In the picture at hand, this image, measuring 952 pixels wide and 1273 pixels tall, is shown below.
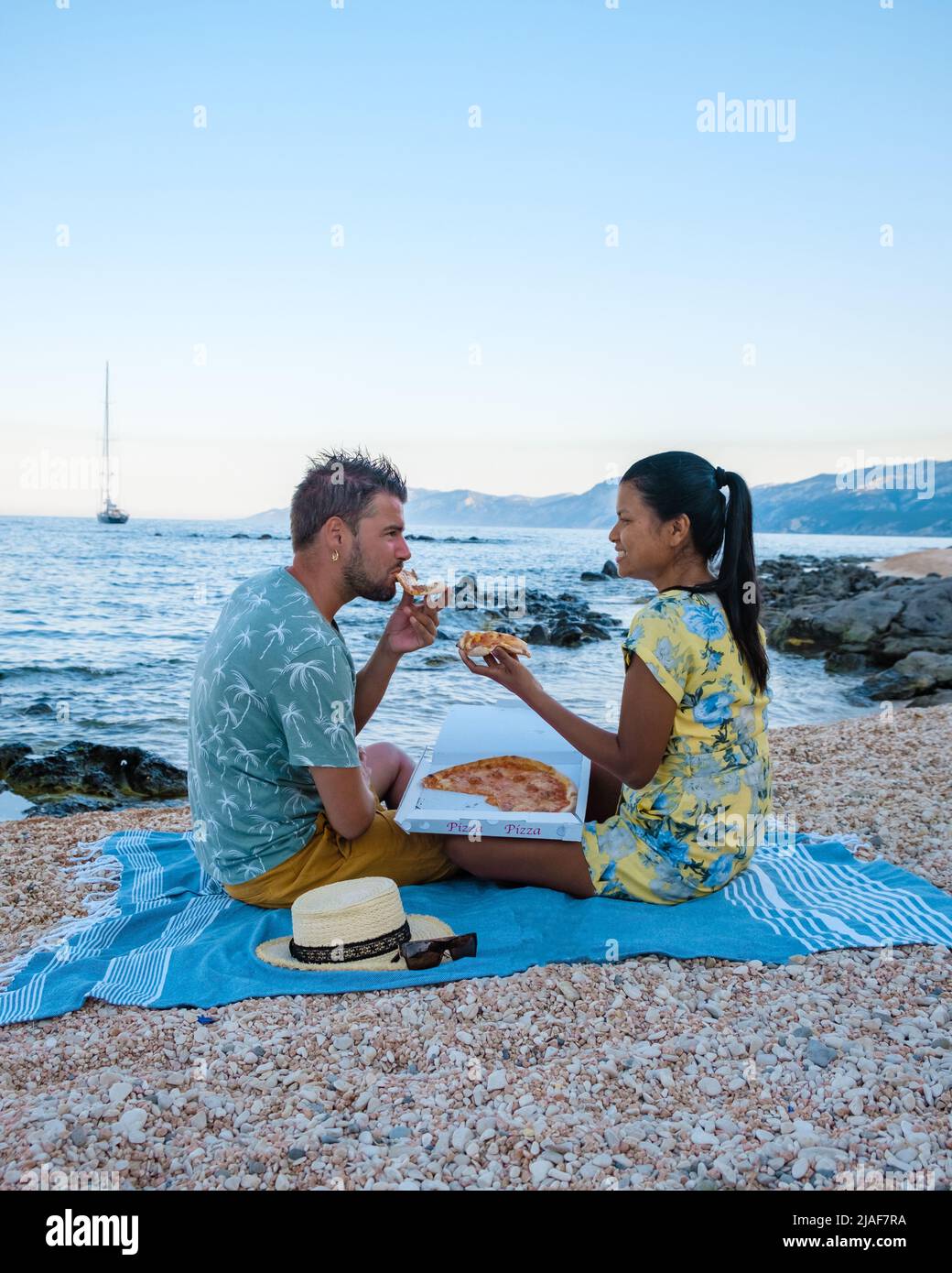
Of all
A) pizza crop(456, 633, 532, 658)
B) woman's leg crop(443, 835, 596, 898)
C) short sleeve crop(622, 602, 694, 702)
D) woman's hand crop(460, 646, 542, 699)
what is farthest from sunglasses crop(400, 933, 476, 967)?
short sleeve crop(622, 602, 694, 702)

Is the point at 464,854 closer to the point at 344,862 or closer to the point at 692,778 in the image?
the point at 344,862

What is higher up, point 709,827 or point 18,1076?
point 709,827

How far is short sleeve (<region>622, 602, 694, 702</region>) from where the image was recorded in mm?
3902

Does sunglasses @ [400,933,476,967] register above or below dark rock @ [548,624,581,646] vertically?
above

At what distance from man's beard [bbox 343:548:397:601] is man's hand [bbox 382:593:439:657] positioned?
0.19 metres

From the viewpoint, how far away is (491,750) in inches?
208

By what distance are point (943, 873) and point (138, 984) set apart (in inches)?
161

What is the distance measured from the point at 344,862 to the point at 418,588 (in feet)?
4.47

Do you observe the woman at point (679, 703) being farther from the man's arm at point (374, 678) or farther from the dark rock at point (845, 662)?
the dark rock at point (845, 662)

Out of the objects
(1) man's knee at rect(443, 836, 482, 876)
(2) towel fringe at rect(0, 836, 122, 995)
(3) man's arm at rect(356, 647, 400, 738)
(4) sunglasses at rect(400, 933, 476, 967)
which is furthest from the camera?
(3) man's arm at rect(356, 647, 400, 738)

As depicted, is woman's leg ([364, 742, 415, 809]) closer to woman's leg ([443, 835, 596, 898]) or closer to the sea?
woman's leg ([443, 835, 596, 898])

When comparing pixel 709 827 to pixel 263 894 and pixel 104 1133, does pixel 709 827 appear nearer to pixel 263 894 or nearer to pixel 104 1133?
pixel 263 894

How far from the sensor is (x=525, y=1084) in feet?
9.96
